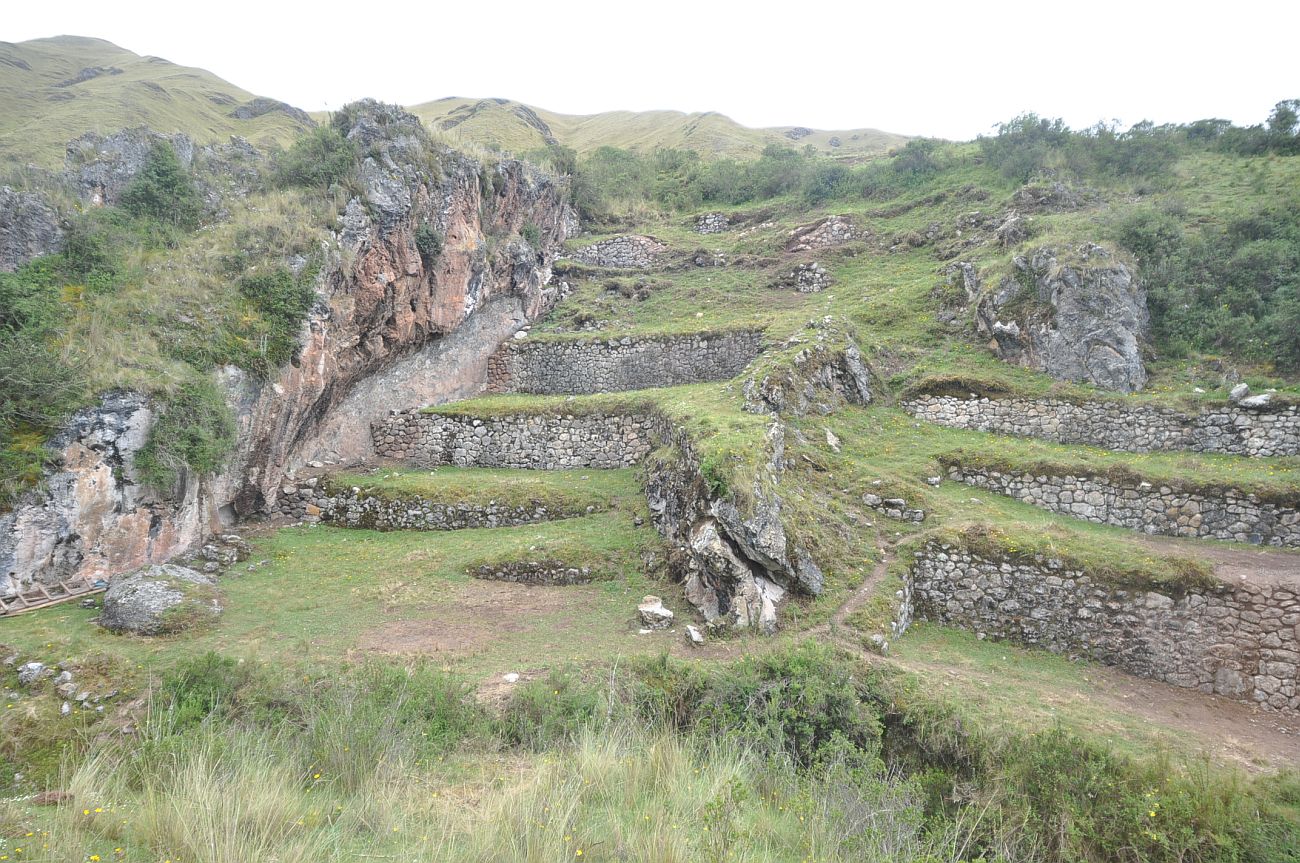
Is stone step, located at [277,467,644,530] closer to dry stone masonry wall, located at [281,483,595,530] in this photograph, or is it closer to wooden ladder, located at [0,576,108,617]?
dry stone masonry wall, located at [281,483,595,530]

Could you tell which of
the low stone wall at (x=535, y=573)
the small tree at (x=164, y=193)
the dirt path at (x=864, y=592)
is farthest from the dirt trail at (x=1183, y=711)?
the small tree at (x=164, y=193)

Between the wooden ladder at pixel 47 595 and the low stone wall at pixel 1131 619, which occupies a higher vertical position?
the low stone wall at pixel 1131 619

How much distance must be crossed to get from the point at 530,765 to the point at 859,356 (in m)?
15.1

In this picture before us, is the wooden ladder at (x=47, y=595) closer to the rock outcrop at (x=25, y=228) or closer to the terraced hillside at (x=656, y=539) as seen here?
the terraced hillside at (x=656, y=539)

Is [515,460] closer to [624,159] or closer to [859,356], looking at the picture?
[859,356]

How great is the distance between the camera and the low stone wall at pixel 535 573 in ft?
39.8

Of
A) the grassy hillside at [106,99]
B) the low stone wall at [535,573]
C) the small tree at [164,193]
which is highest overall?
the grassy hillside at [106,99]

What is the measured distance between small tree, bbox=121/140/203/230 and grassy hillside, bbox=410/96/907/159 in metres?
36.5

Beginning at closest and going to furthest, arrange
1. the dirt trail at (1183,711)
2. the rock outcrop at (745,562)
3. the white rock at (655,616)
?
the dirt trail at (1183,711) → the rock outcrop at (745,562) → the white rock at (655,616)

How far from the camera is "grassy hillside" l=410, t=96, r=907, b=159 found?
2072 inches

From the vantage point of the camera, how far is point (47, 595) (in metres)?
9.84

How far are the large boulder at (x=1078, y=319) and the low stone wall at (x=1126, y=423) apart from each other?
1.28 meters

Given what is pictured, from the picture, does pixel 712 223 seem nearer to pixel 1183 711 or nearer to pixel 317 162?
pixel 317 162

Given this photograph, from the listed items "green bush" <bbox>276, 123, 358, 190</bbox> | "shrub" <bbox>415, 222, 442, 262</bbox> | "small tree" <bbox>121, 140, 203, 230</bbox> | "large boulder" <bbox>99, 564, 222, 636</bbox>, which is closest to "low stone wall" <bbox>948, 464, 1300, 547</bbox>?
"large boulder" <bbox>99, 564, 222, 636</bbox>
